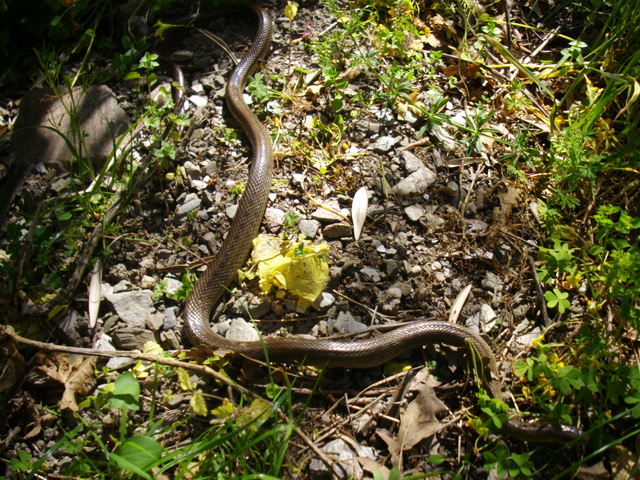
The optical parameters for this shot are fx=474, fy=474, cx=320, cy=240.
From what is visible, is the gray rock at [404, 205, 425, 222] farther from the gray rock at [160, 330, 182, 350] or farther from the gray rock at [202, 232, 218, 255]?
the gray rock at [160, 330, 182, 350]

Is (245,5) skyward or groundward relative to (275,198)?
skyward

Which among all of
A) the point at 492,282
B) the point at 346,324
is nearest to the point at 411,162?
the point at 492,282

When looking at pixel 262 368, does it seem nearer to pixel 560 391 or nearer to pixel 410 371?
pixel 410 371

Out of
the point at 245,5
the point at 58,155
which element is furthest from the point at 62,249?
the point at 245,5

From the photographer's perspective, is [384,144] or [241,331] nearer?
[241,331]

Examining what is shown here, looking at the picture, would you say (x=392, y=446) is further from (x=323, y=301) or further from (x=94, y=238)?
(x=94, y=238)

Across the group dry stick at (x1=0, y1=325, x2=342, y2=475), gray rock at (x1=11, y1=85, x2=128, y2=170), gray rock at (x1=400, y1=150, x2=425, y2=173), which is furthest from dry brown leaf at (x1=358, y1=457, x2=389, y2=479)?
gray rock at (x1=11, y1=85, x2=128, y2=170)

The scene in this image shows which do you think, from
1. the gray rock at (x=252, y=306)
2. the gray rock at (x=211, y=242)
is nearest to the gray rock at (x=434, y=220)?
the gray rock at (x=252, y=306)
